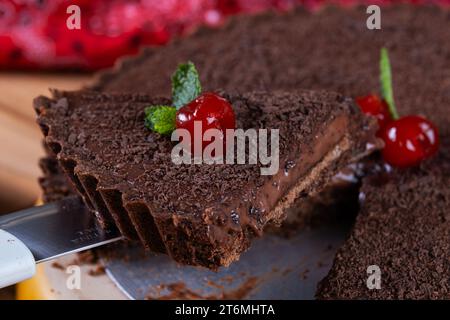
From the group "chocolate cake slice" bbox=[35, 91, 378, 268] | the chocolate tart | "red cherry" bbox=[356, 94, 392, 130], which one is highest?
the chocolate tart

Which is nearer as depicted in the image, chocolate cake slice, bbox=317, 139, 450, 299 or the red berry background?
chocolate cake slice, bbox=317, 139, 450, 299

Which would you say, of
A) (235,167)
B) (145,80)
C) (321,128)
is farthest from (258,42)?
(235,167)

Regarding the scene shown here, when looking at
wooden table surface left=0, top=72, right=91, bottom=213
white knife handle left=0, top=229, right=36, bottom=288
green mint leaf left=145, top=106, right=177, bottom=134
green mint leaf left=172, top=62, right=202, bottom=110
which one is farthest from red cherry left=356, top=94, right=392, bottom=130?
wooden table surface left=0, top=72, right=91, bottom=213

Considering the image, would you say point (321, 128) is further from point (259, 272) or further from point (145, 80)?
point (145, 80)

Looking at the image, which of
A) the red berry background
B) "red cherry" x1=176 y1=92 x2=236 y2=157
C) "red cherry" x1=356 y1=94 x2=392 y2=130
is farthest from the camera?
the red berry background

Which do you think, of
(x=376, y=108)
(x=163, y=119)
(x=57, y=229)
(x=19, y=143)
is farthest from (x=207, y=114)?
(x=19, y=143)

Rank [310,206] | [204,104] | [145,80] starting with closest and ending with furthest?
[204,104] < [310,206] < [145,80]

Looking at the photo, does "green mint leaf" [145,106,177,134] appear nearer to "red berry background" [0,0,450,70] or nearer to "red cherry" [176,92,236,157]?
"red cherry" [176,92,236,157]
